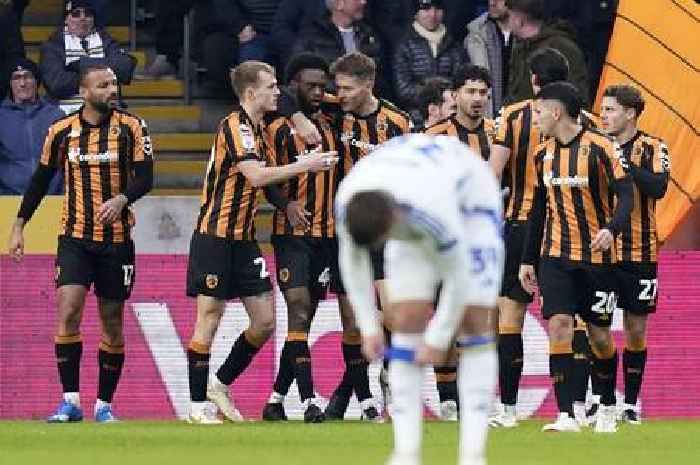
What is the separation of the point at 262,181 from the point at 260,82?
69 centimetres

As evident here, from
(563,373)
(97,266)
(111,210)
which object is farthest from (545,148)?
(97,266)

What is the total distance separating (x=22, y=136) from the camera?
18.7 metres

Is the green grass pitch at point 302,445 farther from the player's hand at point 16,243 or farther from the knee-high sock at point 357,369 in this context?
the player's hand at point 16,243

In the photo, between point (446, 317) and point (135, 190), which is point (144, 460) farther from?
point (135, 190)

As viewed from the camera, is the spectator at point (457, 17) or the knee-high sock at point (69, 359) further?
the spectator at point (457, 17)

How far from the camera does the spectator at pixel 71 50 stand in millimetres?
19359

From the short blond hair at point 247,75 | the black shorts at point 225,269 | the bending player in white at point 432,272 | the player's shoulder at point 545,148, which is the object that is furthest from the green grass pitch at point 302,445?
the short blond hair at point 247,75

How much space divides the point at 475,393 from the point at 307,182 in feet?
18.5

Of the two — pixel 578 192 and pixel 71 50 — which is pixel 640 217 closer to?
pixel 578 192

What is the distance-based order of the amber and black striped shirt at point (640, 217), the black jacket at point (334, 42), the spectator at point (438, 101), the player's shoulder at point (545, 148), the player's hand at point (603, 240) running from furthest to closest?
1. the black jacket at point (334, 42)
2. the spectator at point (438, 101)
3. the amber and black striped shirt at point (640, 217)
4. the player's shoulder at point (545, 148)
5. the player's hand at point (603, 240)

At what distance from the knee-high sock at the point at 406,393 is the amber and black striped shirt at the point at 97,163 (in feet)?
18.2

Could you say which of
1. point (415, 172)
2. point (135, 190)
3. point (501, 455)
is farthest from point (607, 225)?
point (415, 172)

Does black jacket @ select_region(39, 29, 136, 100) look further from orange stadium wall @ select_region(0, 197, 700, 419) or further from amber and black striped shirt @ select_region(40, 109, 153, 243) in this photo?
amber and black striped shirt @ select_region(40, 109, 153, 243)

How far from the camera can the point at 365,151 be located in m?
15.6
